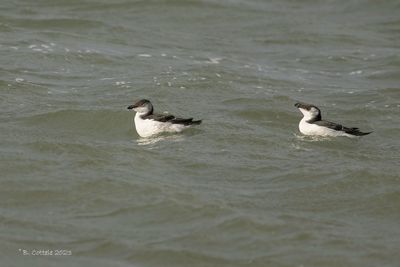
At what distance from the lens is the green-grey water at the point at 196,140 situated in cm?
1189

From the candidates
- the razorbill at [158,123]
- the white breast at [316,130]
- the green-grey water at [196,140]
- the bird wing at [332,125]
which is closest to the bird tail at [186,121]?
the razorbill at [158,123]

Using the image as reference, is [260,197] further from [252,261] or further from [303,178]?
[252,261]

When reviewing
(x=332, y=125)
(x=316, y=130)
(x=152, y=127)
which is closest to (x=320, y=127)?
(x=316, y=130)

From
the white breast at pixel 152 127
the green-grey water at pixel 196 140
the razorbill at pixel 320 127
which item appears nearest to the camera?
the green-grey water at pixel 196 140

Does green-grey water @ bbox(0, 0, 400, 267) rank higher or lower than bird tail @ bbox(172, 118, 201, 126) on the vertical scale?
lower

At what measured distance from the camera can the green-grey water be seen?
39.0ft

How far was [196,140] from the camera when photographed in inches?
647

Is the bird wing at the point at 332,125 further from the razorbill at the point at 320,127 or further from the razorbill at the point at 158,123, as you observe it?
the razorbill at the point at 158,123

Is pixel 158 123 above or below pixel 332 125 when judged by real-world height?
below

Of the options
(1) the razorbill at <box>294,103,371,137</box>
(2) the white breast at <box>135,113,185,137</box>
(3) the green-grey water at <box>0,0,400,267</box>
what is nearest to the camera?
(3) the green-grey water at <box>0,0,400,267</box>

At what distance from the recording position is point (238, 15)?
2808 cm

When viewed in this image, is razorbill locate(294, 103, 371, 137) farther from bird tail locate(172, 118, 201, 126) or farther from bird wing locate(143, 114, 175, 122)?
bird wing locate(143, 114, 175, 122)

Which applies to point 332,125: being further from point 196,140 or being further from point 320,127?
point 196,140

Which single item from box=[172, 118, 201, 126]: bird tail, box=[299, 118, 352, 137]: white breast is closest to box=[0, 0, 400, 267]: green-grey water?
box=[299, 118, 352, 137]: white breast
